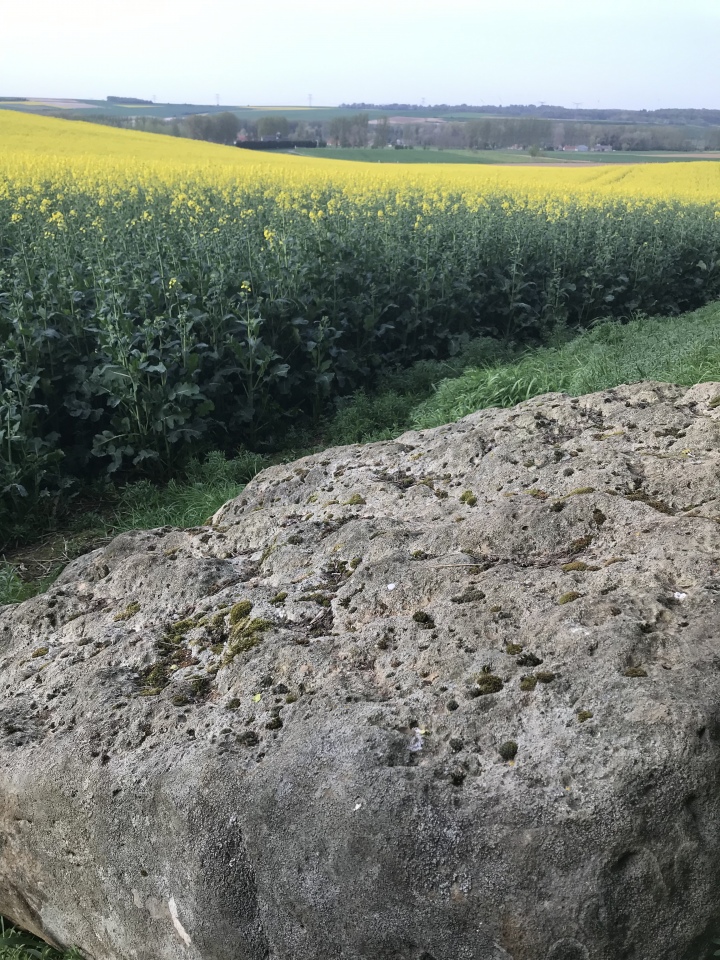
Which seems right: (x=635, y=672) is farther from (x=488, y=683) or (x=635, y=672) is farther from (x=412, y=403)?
(x=412, y=403)

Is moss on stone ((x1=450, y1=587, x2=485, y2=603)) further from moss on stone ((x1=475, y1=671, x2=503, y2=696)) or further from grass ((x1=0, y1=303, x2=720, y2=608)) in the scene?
grass ((x1=0, y1=303, x2=720, y2=608))

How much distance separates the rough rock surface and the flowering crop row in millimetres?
4018

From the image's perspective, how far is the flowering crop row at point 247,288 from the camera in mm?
7418


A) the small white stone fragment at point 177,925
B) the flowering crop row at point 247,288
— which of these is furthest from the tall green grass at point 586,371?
the small white stone fragment at point 177,925

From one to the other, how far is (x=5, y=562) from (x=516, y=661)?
16.5 ft

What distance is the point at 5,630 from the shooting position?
3463 mm

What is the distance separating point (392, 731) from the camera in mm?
2357

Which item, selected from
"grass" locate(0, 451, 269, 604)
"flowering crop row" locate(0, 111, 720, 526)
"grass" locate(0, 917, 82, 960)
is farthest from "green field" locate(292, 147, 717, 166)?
"grass" locate(0, 917, 82, 960)

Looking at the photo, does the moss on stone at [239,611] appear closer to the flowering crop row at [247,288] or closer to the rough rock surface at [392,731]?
the rough rock surface at [392,731]

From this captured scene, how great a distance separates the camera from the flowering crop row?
292 inches

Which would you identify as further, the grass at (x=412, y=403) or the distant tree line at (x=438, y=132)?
the distant tree line at (x=438, y=132)

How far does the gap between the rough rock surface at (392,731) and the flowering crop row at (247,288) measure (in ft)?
13.2

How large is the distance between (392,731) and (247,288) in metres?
7.12

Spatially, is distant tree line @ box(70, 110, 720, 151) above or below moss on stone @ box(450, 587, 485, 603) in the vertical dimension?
above
